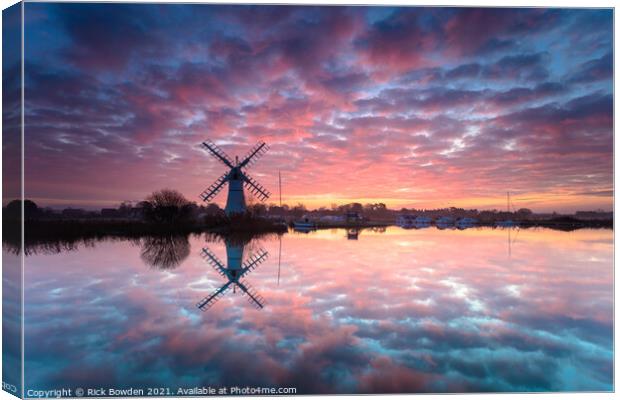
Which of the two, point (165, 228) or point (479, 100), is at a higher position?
point (479, 100)

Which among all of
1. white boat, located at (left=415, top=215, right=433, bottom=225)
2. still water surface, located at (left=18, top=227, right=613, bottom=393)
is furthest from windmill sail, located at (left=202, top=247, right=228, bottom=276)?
white boat, located at (left=415, top=215, right=433, bottom=225)

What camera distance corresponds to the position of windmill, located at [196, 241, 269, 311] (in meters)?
7.54

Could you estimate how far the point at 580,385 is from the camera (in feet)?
15.5

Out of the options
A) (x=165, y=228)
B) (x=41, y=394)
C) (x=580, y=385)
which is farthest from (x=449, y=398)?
(x=165, y=228)

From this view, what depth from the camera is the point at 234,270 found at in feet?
34.7

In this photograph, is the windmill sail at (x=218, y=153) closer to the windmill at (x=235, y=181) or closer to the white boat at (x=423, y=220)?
the windmill at (x=235, y=181)

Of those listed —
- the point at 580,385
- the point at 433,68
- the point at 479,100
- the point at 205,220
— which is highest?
the point at 433,68

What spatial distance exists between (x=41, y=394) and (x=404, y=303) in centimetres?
552

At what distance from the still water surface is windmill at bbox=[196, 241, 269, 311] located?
0.60ft

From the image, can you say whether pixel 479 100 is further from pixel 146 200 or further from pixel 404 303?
pixel 146 200

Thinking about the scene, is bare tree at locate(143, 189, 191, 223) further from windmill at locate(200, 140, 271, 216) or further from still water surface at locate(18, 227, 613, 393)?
still water surface at locate(18, 227, 613, 393)

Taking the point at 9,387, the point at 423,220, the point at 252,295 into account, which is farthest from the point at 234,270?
the point at 423,220

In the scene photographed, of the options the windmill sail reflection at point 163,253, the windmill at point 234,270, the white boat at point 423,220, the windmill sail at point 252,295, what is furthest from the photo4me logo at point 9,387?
the white boat at point 423,220

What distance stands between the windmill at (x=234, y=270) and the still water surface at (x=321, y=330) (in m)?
0.18
